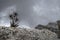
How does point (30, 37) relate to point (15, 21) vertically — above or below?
below

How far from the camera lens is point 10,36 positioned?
27.3ft

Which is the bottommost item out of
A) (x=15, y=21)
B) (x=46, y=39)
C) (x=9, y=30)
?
(x=46, y=39)

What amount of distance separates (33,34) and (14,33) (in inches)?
84.8

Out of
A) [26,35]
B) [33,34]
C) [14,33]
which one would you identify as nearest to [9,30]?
[14,33]

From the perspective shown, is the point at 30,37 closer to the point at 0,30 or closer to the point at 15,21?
the point at 0,30

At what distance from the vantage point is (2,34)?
27.1 feet

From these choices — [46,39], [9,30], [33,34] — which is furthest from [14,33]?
[46,39]

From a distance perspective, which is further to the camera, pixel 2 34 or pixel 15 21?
pixel 15 21

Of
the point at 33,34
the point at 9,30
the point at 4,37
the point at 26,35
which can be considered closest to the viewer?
the point at 4,37

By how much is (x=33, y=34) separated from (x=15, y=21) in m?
3.61

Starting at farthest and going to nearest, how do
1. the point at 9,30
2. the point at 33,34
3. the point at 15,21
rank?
the point at 15,21, the point at 33,34, the point at 9,30

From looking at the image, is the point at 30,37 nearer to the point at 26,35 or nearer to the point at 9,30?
the point at 26,35

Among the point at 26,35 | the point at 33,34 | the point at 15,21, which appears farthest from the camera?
the point at 15,21

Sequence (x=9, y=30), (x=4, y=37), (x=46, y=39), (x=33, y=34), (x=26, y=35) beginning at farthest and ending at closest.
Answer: (x=46, y=39) → (x=33, y=34) → (x=26, y=35) → (x=9, y=30) → (x=4, y=37)
